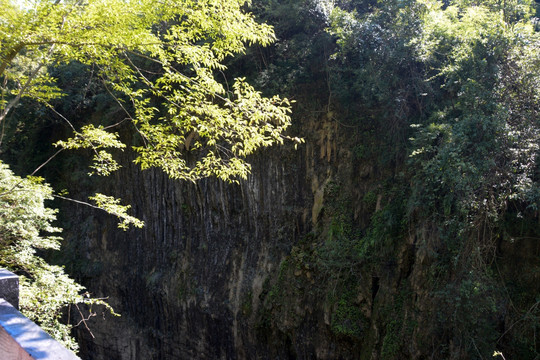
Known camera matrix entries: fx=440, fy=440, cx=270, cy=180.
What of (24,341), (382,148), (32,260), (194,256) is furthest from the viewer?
(194,256)

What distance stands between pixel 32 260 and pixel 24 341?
298 inches

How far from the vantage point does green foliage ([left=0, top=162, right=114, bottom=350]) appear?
669cm

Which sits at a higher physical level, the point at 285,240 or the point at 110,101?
the point at 110,101

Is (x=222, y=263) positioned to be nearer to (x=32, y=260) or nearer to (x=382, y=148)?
(x=32, y=260)

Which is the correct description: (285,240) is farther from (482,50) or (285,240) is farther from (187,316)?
(482,50)

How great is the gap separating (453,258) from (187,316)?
8747mm

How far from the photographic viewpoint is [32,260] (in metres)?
8.27

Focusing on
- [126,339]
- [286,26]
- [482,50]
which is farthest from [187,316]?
[482,50]

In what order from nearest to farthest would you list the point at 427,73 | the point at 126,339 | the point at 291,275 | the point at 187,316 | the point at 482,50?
the point at 482,50 < the point at 427,73 < the point at 291,275 < the point at 187,316 < the point at 126,339

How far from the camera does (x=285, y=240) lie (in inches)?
456

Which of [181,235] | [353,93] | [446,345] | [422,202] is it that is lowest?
[446,345]

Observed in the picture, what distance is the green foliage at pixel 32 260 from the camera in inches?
263

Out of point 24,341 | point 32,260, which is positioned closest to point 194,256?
point 32,260

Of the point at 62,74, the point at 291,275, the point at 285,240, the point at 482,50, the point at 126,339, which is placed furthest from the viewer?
the point at 62,74
